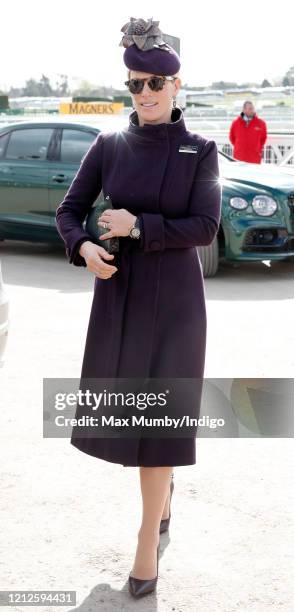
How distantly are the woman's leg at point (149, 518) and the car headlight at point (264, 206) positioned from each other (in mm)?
6349

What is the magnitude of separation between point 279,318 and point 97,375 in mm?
4369

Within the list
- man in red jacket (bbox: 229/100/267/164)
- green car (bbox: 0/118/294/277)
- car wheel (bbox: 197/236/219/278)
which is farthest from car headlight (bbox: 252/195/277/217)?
man in red jacket (bbox: 229/100/267/164)

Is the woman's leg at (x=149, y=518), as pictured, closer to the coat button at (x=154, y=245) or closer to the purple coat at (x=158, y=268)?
the purple coat at (x=158, y=268)

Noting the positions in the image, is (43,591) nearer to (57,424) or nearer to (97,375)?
(97,375)

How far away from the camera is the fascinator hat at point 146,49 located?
3.13m

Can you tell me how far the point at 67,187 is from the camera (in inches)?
409

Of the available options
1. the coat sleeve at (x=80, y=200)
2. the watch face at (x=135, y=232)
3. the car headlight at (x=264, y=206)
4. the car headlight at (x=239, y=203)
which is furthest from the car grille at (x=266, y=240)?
the watch face at (x=135, y=232)

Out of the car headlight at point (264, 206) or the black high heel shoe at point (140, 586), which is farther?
the car headlight at point (264, 206)

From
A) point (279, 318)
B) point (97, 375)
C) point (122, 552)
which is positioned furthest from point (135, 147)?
point (279, 318)

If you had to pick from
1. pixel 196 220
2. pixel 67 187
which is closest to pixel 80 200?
pixel 196 220

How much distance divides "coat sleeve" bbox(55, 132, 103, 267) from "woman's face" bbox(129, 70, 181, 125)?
0.21 meters

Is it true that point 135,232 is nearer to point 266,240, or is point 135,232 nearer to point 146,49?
point 146,49

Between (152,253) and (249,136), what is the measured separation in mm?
11966

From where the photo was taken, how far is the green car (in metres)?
9.35
